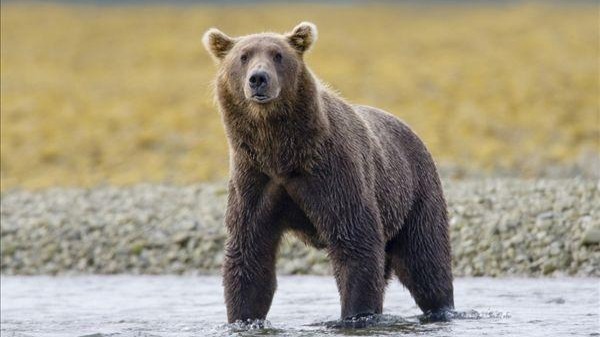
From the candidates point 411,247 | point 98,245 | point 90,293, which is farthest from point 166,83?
point 411,247

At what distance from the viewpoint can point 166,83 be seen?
107ft

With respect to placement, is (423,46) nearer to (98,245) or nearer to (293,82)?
(98,245)

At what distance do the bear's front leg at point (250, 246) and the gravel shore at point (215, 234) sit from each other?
439 cm

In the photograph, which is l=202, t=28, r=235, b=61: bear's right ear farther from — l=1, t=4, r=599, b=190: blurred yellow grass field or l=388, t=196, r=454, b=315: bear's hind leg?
l=1, t=4, r=599, b=190: blurred yellow grass field

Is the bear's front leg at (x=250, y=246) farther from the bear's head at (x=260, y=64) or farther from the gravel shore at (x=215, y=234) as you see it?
the gravel shore at (x=215, y=234)

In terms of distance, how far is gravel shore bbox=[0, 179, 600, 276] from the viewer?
39.2 ft

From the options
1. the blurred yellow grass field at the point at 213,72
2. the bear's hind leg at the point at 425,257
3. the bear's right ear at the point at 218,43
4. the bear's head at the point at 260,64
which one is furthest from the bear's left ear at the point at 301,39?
the blurred yellow grass field at the point at 213,72

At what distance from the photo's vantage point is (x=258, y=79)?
739 centimetres

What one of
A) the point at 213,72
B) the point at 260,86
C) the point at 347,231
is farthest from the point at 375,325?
the point at 213,72

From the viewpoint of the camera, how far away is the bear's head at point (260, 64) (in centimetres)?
740

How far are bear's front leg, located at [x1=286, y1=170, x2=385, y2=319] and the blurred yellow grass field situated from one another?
440 cm

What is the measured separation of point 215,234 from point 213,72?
22.8 m

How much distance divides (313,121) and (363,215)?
27.3 inches

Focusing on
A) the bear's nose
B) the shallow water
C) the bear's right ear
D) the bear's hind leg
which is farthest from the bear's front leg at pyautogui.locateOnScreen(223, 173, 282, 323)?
the bear's hind leg
